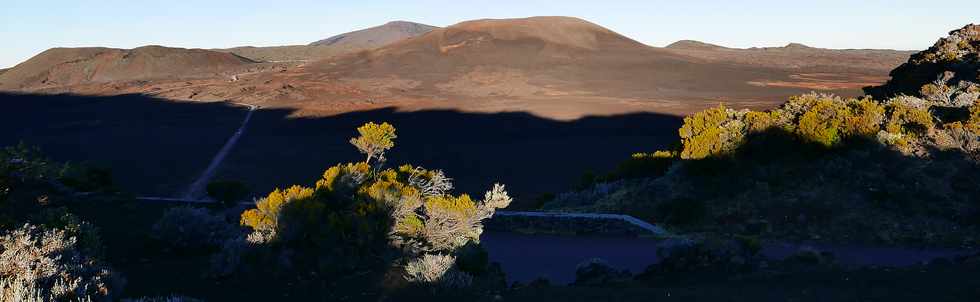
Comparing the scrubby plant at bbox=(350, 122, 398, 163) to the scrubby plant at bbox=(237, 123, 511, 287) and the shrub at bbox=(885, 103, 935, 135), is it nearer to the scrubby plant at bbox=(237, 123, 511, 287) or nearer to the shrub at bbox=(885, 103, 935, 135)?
the scrubby plant at bbox=(237, 123, 511, 287)

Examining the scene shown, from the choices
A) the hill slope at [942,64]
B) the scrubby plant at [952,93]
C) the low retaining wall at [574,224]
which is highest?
the hill slope at [942,64]

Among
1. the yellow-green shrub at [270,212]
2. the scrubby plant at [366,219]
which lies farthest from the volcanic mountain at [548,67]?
the yellow-green shrub at [270,212]

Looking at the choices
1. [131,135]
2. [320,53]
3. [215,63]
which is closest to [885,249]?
[131,135]

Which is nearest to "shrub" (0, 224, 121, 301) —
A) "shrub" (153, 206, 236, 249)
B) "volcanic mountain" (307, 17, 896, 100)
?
A: "shrub" (153, 206, 236, 249)

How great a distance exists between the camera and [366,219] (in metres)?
9.78

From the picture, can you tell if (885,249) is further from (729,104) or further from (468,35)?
(468,35)

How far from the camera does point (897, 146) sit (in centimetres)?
1669

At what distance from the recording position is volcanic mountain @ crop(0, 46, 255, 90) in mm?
92438

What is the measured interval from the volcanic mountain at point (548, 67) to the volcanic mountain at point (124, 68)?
25.1m

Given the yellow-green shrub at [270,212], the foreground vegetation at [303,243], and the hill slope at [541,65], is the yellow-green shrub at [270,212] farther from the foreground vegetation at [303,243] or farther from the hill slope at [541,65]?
the hill slope at [541,65]

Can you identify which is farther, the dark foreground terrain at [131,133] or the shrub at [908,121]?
the dark foreground terrain at [131,133]

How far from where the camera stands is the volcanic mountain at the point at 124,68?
92438mm

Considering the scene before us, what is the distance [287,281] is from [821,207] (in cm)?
1104

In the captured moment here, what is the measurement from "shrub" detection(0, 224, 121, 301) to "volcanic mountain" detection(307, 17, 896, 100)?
49367 mm
